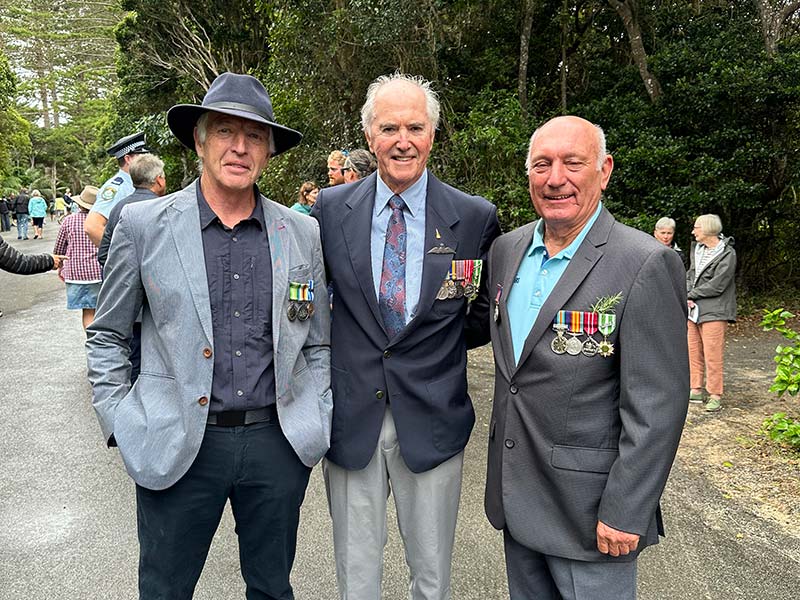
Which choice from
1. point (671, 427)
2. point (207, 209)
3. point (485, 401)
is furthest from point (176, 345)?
point (485, 401)

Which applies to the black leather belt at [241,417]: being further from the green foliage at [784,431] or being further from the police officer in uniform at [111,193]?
the green foliage at [784,431]

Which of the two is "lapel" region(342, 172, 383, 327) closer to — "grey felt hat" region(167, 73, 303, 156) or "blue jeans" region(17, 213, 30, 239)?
"grey felt hat" region(167, 73, 303, 156)

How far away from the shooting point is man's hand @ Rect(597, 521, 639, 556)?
2020 mm

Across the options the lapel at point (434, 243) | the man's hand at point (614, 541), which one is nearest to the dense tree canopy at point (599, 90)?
the lapel at point (434, 243)

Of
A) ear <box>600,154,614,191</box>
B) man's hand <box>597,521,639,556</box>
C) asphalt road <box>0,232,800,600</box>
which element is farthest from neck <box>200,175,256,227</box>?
asphalt road <box>0,232,800,600</box>

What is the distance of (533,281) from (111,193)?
4.65 m

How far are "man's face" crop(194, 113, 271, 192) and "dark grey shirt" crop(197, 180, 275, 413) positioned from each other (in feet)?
0.42

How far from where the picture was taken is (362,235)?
2.56 metres

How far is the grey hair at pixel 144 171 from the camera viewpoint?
5.39 meters

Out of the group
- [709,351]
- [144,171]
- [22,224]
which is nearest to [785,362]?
[709,351]

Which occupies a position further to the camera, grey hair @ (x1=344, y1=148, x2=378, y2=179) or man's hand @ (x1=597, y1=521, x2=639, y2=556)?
grey hair @ (x1=344, y1=148, x2=378, y2=179)

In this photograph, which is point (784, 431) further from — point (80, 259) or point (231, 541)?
point (80, 259)

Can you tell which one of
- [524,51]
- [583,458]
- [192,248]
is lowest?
[583,458]

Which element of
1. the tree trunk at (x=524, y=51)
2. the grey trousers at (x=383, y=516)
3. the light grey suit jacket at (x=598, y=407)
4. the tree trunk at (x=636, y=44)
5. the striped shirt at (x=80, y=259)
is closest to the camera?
the light grey suit jacket at (x=598, y=407)
